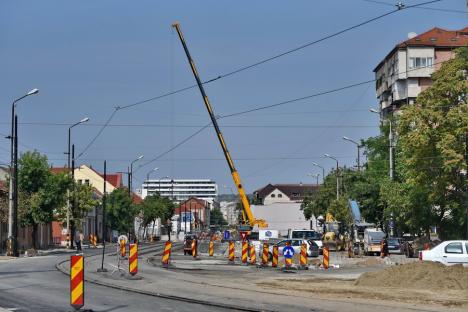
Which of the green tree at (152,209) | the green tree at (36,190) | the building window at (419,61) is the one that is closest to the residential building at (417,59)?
the building window at (419,61)

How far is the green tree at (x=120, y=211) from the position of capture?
323ft

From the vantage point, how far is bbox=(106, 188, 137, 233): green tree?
98375 mm

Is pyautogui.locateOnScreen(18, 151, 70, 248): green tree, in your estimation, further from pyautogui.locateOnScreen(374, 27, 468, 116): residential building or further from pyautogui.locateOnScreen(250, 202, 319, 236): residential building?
pyautogui.locateOnScreen(374, 27, 468, 116): residential building

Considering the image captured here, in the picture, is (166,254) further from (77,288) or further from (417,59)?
(417,59)

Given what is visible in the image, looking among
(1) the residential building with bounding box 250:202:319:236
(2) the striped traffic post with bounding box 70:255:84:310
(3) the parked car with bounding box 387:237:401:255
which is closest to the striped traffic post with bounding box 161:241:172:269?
(2) the striped traffic post with bounding box 70:255:84:310

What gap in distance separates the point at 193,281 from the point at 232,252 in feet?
51.4

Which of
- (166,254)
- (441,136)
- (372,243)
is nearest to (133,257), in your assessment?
(166,254)

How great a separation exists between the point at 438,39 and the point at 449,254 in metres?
70.0

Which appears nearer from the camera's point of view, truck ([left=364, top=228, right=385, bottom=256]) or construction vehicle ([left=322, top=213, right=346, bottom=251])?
truck ([left=364, top=228, right=385, bottom=256])

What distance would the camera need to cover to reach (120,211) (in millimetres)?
→ 99500

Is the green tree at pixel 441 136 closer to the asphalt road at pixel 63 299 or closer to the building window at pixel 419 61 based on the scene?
the asphalt road at pixel 63 299

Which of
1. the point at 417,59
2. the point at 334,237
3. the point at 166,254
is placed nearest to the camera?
the point at 166,254

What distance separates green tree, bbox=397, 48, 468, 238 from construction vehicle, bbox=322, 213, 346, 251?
51.2 feet

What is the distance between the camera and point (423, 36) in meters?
98.5
